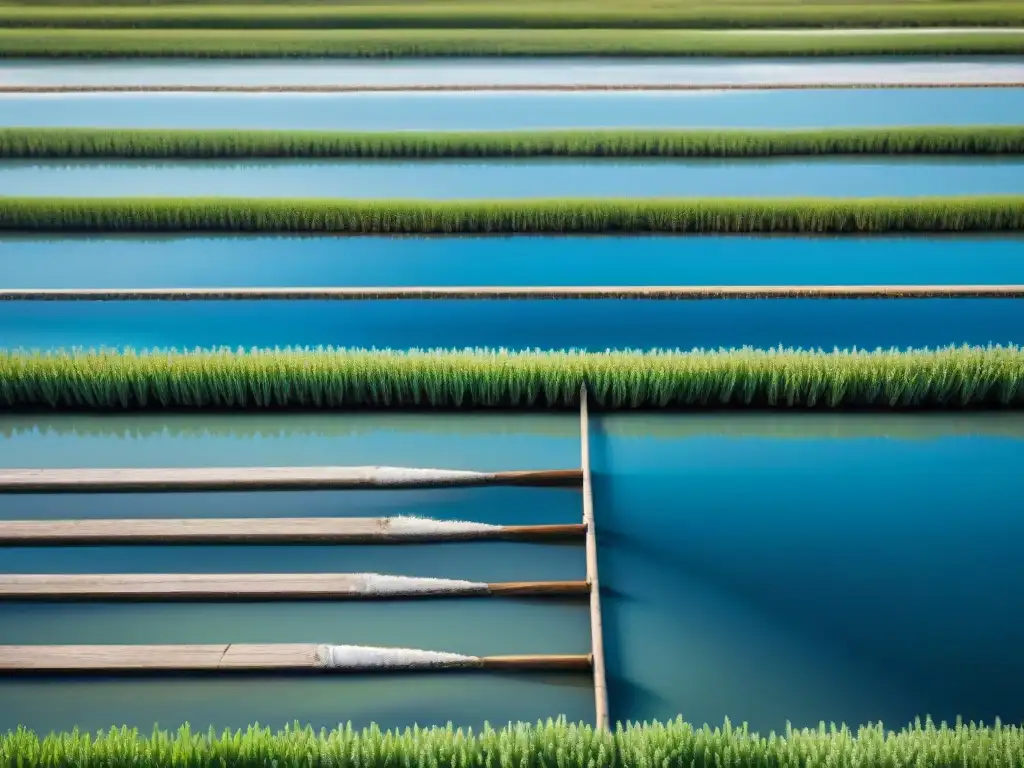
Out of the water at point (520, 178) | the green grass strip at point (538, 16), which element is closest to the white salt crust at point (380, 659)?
the water at point (520, 178)

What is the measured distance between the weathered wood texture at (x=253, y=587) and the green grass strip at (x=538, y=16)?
13.5 feet

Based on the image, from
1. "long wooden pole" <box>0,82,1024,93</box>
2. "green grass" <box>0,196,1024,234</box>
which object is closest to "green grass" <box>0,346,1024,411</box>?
"green grass" <box>0,196,1024,234</box>

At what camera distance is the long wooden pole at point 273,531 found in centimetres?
195

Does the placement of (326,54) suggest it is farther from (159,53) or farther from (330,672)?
(330,672)

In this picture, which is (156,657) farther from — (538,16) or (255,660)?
(538,16)

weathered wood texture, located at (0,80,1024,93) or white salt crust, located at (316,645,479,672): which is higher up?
weathered wood texture, located at (0,80,1024,93)

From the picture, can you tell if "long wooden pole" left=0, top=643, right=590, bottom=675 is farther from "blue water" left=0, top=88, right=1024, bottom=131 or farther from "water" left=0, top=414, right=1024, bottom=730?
"blue water" left=0, top=88, right=1024, bottom=131

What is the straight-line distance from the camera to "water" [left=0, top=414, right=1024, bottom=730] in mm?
1598

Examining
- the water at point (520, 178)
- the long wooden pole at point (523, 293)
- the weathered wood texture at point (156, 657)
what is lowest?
the weathered wood texture at point (156, 657)

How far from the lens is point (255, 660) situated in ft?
5.37

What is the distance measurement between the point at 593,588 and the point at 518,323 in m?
1.14

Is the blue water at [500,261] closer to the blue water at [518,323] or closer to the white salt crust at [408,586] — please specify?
the blue water at [518,323]

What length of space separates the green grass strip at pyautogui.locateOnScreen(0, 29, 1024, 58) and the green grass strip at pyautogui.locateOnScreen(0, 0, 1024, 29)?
315mm

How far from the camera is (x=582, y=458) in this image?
7.19 ft
